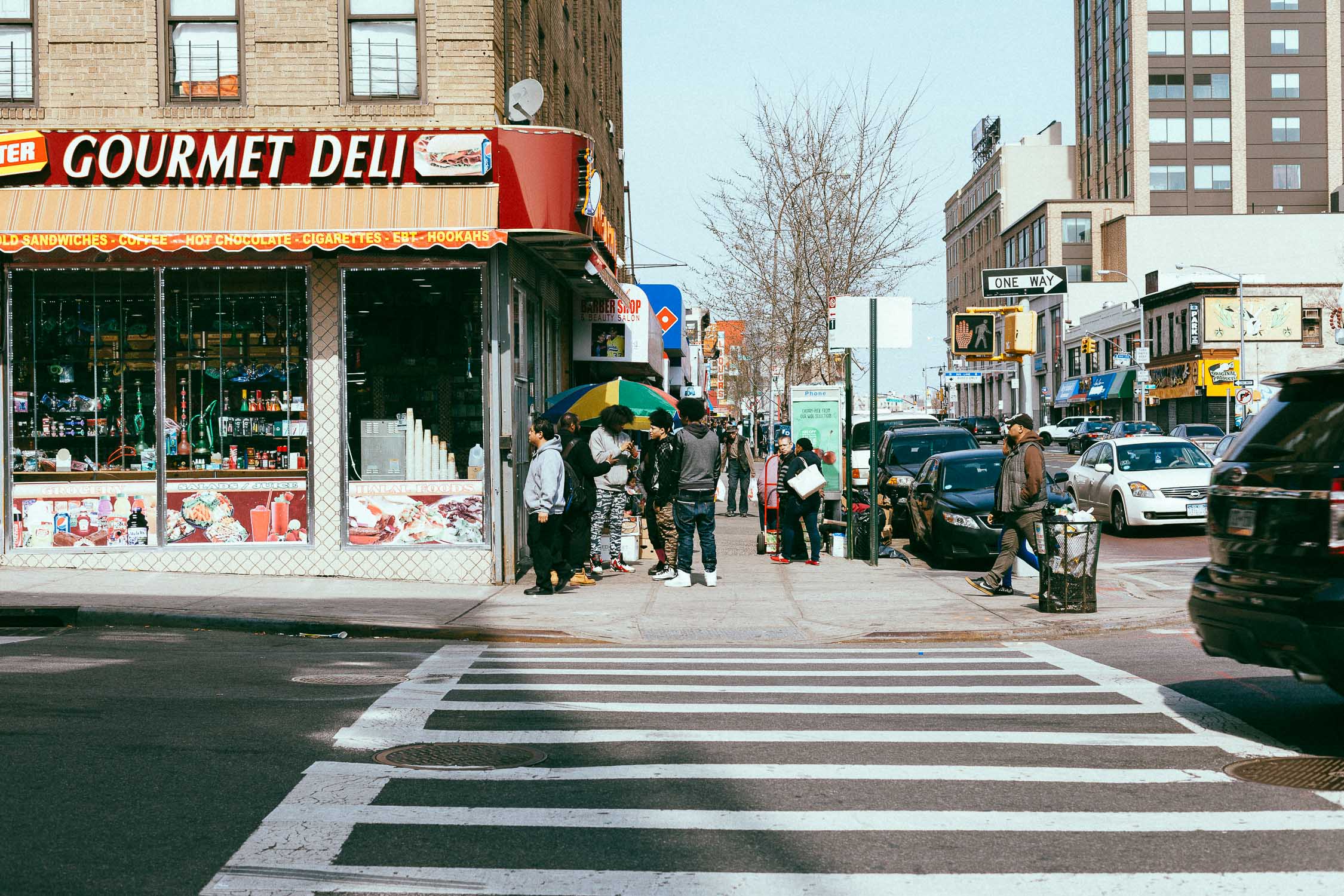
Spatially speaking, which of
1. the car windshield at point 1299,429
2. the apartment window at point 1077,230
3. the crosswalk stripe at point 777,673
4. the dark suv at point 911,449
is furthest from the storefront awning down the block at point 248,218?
the apartment window at point 1077,230

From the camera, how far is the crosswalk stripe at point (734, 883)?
4.55 metres

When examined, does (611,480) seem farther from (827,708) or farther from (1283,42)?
(1283,42)

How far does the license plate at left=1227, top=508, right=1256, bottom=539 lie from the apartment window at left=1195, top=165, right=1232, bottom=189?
9548 centimetres

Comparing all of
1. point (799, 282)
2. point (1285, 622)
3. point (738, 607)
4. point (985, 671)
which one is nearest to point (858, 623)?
point (738, 607)

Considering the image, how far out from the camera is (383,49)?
15070 mm

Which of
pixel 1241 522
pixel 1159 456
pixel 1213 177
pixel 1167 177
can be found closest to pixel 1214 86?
pixel 1213 177

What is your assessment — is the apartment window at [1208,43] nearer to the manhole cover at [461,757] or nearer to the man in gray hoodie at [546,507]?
the man in gray hoodie at [546,507]

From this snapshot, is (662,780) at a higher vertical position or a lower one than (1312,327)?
lower

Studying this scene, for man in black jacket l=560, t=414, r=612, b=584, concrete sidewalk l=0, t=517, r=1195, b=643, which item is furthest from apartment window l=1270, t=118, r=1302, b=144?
man in black jacket l=560, t=414, r=612, b=584

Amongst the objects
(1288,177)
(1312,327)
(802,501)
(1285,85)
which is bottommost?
(802,501)

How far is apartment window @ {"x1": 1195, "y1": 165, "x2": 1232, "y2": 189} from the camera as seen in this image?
3684 inches

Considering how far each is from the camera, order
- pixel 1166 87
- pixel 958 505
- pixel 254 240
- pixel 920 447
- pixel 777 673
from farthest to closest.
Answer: pixel 1166 87 → pixel 920 447 → pixel 958 505 → pixel 254 240 → pixel 777 673

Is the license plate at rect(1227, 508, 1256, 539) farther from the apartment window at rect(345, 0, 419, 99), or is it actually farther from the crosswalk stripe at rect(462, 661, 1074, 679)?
the apartment window at rect(345, 0, 419, 99)

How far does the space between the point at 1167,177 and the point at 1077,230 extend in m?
8.78
